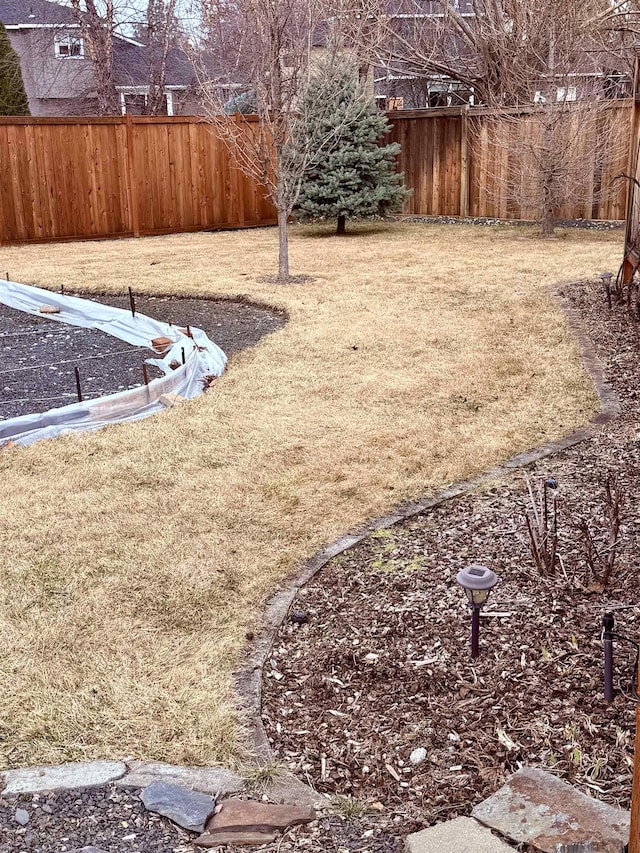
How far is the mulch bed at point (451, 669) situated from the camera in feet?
7.01

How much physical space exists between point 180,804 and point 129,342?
540 centimetres

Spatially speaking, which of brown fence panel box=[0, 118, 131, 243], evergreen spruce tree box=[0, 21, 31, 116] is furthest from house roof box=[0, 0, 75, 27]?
brown fence panel box=[0, 118, 131, 243]

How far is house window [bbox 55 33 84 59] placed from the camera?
25.7m

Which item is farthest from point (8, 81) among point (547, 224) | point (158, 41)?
point (547, 224)

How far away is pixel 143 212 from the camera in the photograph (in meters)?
14.0

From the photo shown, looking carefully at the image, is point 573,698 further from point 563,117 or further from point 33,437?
point 563,117

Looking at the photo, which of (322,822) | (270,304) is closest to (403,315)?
(270,304)

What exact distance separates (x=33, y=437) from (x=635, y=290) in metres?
4.90

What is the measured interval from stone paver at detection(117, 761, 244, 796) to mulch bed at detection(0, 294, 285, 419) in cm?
336

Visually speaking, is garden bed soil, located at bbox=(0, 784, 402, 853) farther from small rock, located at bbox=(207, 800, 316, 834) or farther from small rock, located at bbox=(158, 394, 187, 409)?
small rock, located at bbox=(158, 394, 187, 409)

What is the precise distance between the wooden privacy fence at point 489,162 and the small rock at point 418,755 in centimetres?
1063

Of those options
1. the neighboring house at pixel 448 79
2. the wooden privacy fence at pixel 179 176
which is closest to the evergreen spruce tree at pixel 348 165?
the wooden privacy fence at pixel 179 176

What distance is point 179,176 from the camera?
14.1 meters

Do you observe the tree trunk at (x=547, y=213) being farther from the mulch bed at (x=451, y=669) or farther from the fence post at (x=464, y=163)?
the mulch bed at (x=451, y=669)
